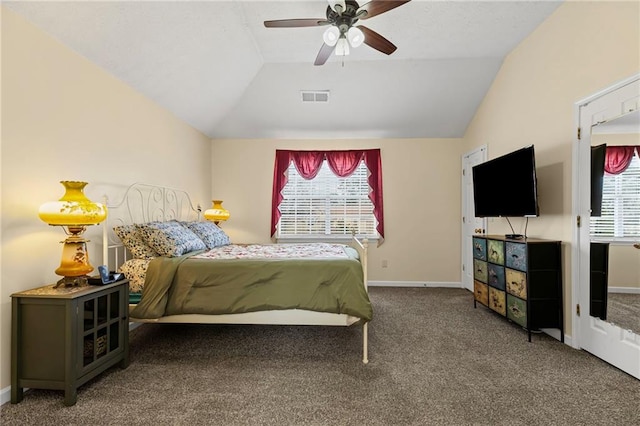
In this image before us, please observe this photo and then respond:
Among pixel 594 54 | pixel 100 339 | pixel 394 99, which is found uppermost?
pixel 394 99

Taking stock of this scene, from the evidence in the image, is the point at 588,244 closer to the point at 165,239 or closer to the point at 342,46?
the point at 342,46

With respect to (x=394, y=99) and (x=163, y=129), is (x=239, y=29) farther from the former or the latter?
(x=394, y=99)

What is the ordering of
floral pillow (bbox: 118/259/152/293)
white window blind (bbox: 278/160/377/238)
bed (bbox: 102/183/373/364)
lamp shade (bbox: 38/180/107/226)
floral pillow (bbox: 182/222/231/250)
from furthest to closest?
white window blind (bbox: 278/160/377/238) → floral pillow (bbox: 182/222/231/250) → floral pillow (bbox: 118/259/152/293) → bed (bbox: 102/183/373/364) → lamp shade (bbox: 38/180/107/226)

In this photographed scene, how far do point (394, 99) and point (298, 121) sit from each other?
1510mm

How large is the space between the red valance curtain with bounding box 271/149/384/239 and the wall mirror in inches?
110

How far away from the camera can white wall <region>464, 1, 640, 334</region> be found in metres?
2.25

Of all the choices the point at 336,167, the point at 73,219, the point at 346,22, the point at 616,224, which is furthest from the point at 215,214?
the point at 616,224

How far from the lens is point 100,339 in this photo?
2074mm

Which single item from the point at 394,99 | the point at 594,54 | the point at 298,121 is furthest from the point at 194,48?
the point at 594,54

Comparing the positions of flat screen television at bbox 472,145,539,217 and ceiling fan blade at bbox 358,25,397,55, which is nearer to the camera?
ceiling fan blade at bbox 358,25,397,55

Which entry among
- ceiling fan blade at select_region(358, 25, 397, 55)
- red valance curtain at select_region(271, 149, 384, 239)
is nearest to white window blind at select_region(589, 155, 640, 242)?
ceiling fan blade at select_region(358, 25, 397, 55)

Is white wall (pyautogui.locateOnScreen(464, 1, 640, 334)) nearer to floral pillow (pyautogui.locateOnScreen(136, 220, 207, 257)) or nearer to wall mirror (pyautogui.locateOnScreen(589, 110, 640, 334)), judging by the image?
wall mirror (pyautogui.locateOnScreen(589, 110, 640, 334))

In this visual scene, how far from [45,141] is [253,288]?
73.0 inches

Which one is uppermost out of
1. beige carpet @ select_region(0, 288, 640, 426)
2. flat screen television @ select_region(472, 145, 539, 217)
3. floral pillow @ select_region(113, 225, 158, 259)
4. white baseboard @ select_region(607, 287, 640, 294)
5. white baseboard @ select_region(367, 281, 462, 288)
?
flat screen television @ select_region(472, 145, 539, 217)
